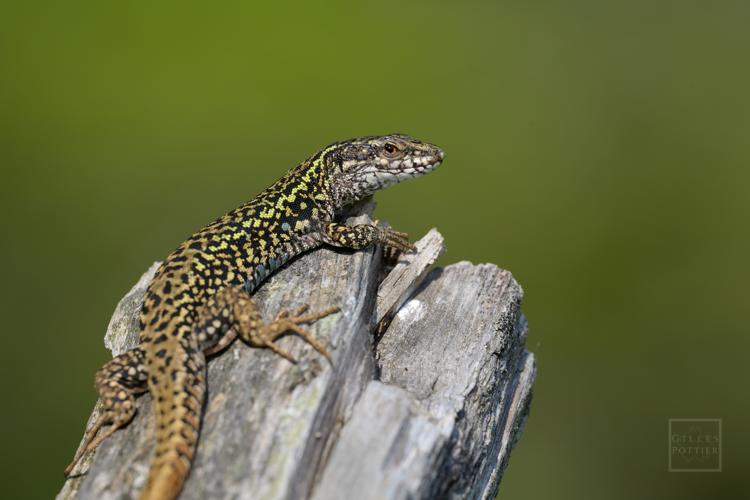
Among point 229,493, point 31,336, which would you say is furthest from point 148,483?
point 31,336

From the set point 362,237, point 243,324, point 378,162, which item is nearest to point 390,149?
point 378,162

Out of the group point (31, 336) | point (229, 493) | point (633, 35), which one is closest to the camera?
point (229, 493)

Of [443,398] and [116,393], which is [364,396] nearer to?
Answer: [443,398]

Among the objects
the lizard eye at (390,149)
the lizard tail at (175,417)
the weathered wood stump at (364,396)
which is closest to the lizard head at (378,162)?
the lizard eye at (390,149)

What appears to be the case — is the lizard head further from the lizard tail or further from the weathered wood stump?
the lizard tail

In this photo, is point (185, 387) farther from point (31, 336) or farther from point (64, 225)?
point (64, 225)

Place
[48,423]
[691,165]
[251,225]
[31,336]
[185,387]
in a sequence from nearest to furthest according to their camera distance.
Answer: [185,387]
[251,225]
[48,423]
[31,336]
[691,165]

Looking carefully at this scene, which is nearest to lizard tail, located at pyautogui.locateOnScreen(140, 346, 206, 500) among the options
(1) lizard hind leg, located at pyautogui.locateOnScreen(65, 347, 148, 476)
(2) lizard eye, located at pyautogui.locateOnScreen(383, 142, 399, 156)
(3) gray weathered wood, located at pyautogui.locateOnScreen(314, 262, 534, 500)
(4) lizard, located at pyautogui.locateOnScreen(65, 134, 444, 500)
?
(4) lizard, located at pyautogui.locateOnScreen(65, 134, 444, 500)
